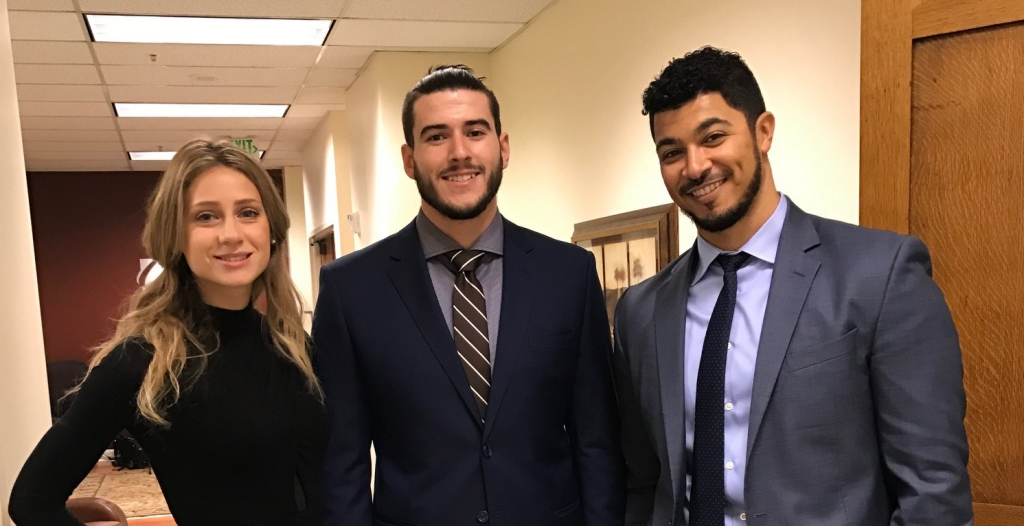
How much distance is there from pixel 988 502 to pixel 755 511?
69 centimetres

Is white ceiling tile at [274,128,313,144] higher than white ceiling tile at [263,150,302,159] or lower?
higher

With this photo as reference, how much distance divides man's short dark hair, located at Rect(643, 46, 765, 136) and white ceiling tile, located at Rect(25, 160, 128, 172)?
8605 millimetres

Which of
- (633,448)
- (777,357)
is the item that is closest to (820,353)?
(777,357)

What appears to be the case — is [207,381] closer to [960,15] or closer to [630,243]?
[960,15]

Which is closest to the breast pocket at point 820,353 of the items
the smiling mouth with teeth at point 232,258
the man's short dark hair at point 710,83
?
the man's short dark hair at point 710,83

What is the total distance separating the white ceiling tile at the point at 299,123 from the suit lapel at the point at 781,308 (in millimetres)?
6006

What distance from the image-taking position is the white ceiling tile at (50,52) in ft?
14.0

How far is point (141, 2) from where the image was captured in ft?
12.1

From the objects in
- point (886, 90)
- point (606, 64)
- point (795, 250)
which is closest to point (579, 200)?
point (606, 64)

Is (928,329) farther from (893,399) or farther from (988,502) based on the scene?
(988,502)

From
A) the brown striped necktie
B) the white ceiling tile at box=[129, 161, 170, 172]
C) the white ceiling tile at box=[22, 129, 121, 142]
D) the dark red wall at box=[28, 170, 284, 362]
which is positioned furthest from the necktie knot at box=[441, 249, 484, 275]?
the dark red wall at box=[28, 170, 284, 362]

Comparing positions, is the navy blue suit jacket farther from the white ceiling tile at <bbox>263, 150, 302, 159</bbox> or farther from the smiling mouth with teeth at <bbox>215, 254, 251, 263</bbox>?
the white ceiling tile at <bbox>263, 150, 302, 159</bbox>

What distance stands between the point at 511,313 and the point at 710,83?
0.61 meters

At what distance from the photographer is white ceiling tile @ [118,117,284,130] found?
21.6 feet
